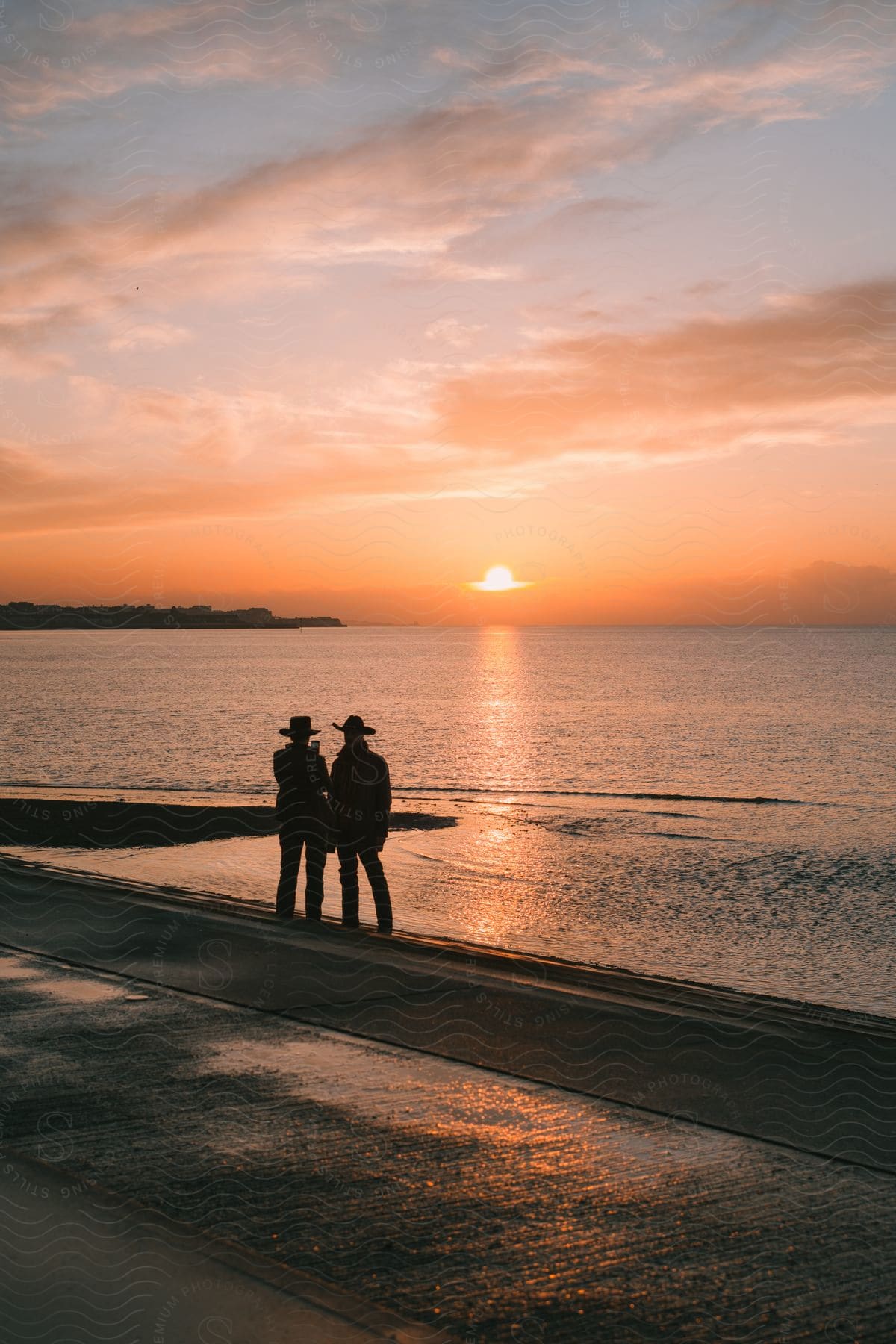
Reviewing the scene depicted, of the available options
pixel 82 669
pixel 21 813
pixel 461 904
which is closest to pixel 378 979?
pixel 461 904

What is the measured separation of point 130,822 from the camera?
25.3 m

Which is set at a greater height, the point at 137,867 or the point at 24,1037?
the point at 24,1037

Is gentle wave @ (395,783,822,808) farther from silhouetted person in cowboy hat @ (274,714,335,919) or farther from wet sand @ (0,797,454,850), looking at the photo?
silhouetted person in cowboy hat @ (274,714,335,919)

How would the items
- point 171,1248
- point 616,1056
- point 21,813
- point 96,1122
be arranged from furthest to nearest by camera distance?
point 21,813 < point 616,1056 < point 96,1122 < point 171,1248

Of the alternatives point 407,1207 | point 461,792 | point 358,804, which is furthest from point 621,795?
point 407,1207

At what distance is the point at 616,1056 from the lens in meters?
7.65

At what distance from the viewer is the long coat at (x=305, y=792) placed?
12.6 metres

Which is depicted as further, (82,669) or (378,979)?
(82,669)

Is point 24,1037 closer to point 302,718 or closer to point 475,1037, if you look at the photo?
point 475,1037

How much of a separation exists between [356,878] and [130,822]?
46.3 ft

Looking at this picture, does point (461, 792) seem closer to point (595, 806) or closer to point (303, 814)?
point (595, 806)

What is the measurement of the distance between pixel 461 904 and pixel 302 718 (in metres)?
6.32

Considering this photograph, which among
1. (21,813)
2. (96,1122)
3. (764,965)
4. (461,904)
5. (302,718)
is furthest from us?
(21,813)

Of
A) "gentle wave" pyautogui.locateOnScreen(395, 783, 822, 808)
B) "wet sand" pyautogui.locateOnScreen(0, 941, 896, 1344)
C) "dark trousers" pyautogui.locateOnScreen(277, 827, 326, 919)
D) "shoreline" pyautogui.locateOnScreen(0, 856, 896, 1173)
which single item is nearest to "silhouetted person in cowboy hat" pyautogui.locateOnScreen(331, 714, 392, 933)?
"dark trousers" pyautogui.locateOnScreen(277, 827, 326, 919)
